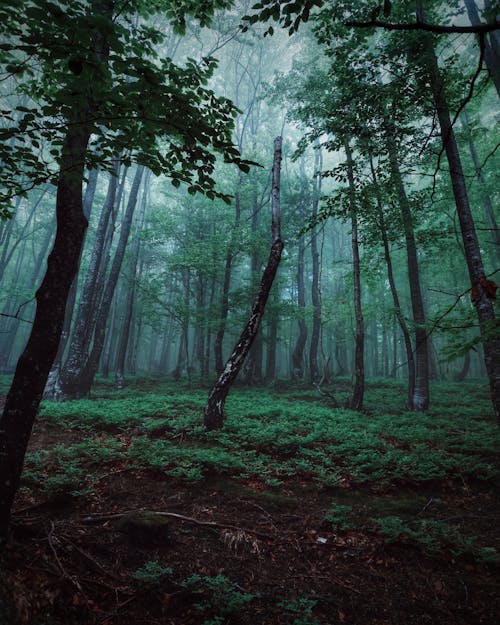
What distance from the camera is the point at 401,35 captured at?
27.1 feet

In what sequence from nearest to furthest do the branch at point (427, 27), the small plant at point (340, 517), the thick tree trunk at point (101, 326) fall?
the branch at point (427, 27)
the small plant at point (340, 517)
the thick tree trunk at point (101, 326)

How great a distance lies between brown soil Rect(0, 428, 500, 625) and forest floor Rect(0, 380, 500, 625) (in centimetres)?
2

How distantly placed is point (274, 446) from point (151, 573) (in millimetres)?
4301

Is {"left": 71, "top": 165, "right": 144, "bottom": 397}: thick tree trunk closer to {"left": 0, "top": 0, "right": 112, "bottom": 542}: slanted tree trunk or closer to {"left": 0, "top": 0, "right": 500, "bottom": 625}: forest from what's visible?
{"left": 0, "top": 0, "right": 500, "bottom": 625}: forest

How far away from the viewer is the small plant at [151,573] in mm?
3486

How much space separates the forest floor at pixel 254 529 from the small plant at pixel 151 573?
0.01m

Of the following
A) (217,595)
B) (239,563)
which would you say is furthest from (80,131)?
(239,563)

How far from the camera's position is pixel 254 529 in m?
4.69

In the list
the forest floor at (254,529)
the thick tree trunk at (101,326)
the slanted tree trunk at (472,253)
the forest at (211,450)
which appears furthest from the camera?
the thick tree trunk at (101,326)

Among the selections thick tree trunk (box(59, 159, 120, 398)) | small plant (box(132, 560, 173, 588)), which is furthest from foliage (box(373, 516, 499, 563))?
thick tree trunk (box(59, 159, 120, 398))

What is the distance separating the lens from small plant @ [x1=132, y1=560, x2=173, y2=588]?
3486 millimetres

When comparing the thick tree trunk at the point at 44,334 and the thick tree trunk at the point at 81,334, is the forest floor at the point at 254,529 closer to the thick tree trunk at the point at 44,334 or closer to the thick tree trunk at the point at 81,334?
the thick tree trunk at the point at 44,334

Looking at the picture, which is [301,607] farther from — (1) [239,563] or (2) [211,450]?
(2) [211,450]

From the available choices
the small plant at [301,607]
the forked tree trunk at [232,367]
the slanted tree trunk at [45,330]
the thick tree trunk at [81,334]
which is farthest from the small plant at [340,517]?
the thick tree trunk at [81,334]
